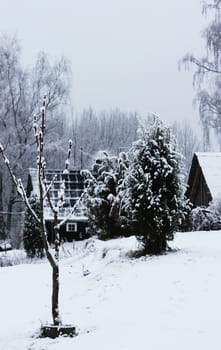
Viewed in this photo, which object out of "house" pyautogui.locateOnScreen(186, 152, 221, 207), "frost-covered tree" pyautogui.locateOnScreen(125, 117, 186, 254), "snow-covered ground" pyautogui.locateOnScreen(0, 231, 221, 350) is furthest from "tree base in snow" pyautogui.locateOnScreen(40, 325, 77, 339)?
"house" pyautogui.locateOnScreen(186, 152, 221, 207)

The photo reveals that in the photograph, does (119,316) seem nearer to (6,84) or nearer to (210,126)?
(210,126)

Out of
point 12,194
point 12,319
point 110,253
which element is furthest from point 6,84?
point 12,319

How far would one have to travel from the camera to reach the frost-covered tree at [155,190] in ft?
42.3

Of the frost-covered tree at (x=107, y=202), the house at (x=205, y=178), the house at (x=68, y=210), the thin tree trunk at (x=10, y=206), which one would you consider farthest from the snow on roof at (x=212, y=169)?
the thin tree trunk at (x=10, y=206)

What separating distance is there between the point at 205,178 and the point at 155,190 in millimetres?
13659

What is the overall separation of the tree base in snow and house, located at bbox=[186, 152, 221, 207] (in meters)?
16.5

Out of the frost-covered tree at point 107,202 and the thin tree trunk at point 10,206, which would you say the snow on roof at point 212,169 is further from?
the thin tree trunk at point 10,206

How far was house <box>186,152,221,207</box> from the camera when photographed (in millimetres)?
25616

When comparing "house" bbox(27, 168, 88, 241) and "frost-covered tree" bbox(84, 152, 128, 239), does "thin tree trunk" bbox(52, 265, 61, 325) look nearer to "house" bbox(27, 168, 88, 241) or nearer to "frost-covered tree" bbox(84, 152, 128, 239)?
"frost-covered tree" bbox(84, 152, 128, 239)

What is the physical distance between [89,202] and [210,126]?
6517 mm

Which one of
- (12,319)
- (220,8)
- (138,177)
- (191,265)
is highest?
(220,8)

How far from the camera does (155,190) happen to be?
1303cm

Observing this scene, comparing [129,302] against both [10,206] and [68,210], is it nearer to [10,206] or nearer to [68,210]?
[68,210]

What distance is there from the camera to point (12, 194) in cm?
3750
